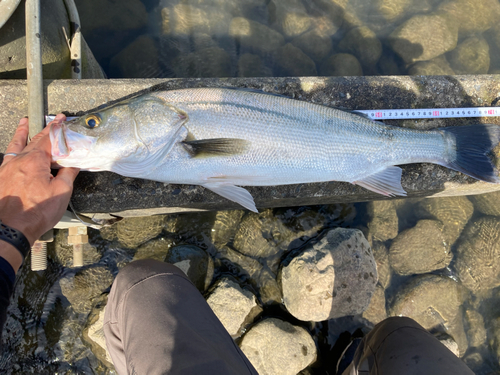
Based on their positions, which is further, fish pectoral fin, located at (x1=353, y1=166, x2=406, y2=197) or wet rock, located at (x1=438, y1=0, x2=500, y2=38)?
wet rock, located at (x1=438, y1=0, x2=500, y2=38)

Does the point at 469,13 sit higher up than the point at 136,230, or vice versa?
the point at 469,13

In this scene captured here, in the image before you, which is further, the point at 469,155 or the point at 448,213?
the point at 448,213

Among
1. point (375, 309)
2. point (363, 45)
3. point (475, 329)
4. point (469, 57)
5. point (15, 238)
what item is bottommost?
point (475, 329)

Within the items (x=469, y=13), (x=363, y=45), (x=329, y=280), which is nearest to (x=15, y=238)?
(x=329, y=280)

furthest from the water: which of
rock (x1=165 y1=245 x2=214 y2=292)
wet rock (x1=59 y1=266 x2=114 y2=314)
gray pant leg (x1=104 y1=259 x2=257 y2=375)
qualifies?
gray pant leg (x1=104 y1=259 x2=257 y2=375)

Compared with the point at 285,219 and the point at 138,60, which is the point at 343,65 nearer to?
the point at 285,219

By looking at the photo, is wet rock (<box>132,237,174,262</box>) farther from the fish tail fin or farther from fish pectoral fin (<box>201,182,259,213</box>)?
the fish tail fin
